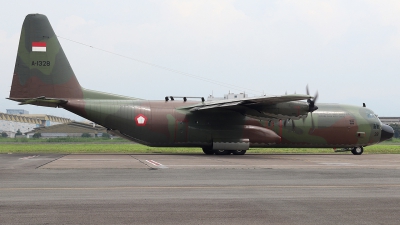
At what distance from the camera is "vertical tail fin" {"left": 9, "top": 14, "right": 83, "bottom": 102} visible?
29.0 meters

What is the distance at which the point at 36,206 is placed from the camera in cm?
977

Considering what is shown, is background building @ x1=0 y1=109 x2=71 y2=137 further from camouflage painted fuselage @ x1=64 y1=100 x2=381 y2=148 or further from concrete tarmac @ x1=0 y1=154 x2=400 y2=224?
concrete tarmac @ x1=0 y1=154 x2=400 y2=224

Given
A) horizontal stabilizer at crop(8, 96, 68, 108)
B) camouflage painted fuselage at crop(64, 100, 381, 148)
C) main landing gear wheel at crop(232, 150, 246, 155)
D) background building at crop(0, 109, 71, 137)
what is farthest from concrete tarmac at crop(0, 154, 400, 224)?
background building at crop(0, 109, 71, 137)

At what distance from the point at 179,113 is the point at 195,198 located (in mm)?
20353

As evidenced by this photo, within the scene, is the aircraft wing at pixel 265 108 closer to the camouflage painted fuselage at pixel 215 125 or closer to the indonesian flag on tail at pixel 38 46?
the camouflage painted fuselage at pixel 215 125

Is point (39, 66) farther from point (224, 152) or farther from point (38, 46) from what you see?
point (224, 152)

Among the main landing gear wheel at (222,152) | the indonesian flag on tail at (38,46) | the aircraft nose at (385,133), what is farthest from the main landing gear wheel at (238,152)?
the indonesian flag on tail at (38,46)

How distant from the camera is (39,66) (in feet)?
95.9

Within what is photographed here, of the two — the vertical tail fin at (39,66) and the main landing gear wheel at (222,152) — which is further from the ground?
the vertical tail fin at (39,66)

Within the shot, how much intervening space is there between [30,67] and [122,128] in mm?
7173

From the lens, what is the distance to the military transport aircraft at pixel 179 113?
29125mm

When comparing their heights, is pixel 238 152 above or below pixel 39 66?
below

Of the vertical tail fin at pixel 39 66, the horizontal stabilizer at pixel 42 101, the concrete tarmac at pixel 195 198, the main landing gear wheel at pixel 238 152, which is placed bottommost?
the concrete tarmac at pixel 195 198

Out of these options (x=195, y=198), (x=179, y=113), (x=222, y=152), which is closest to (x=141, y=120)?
(x=179, y=113)
